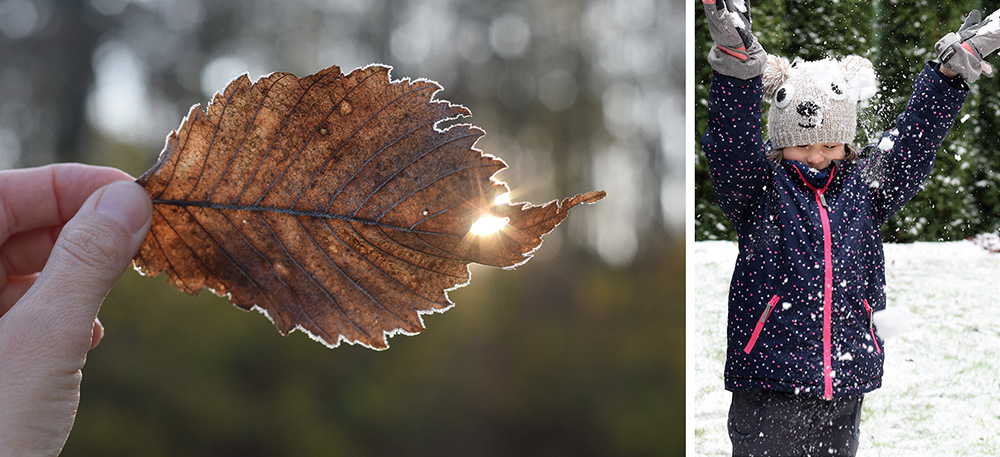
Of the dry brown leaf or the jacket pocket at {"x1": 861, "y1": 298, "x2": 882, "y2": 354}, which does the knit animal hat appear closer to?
the jacket pocket at {"x1": 861, "y1": 298, "x2": 882, "y2": 354}

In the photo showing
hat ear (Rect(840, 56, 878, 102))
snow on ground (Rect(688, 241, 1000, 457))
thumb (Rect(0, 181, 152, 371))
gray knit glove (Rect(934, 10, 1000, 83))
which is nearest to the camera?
thumb (Rect(0, 181, 152, 371))

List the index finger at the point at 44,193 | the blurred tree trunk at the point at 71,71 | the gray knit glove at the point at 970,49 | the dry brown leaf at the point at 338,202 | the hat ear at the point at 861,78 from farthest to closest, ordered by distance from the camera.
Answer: the blurred tree trunk at the point at 71,71 < the hat ear at the point at 861,78 < the gray knit glove at the point at 970,49 < the index finger at the point at 44,193 < the dry brown leaf at the point at 338,202

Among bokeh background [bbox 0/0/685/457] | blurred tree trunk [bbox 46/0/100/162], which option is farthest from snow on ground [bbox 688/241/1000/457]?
blurred tree trunk [bbox 46/0/100/162]

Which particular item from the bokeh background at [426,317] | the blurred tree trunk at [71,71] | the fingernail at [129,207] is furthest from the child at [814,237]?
the blurred tree trunk at [71,71]

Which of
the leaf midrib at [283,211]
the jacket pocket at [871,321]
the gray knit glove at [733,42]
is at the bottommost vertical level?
the jacket pocket at [871,321]

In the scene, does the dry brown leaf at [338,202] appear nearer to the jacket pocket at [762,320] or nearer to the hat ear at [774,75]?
the jacket pocket at [762,320]

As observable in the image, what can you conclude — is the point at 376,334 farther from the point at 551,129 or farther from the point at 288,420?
the point at 551,129
